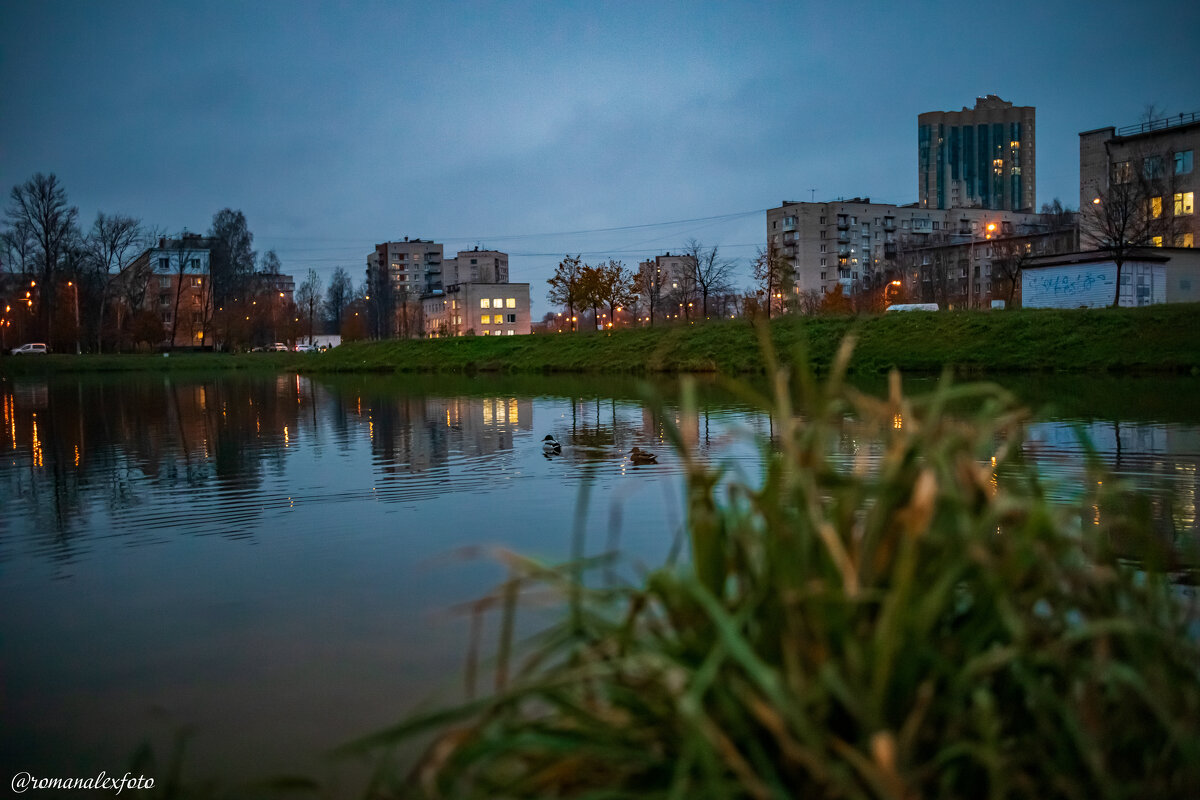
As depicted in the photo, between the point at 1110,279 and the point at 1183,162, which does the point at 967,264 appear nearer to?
the point at 1183,162

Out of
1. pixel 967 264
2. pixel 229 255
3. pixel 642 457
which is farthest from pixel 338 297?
pixel 642 457

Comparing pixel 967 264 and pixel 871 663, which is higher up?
pixel 967 264

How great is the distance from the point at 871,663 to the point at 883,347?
37384mm

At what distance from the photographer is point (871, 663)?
193cm

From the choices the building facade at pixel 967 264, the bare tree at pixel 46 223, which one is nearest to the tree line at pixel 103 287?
the bare tree at pixel 46 223

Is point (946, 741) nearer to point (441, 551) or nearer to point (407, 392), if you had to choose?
point (441, 551)

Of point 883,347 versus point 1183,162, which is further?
point 1183,162

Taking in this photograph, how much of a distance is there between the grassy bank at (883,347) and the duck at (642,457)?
897 centimetres

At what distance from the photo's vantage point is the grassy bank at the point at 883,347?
32.3 metres

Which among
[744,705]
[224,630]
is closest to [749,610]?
[744,705]

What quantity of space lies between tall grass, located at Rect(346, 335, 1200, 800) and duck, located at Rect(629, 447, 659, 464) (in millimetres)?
10004

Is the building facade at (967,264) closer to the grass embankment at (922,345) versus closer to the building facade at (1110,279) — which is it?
the building facade at (1110,279)

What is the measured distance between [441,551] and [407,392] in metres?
24.7

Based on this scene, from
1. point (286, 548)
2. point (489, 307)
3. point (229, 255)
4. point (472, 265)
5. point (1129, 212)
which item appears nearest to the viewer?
point (286, 548)
